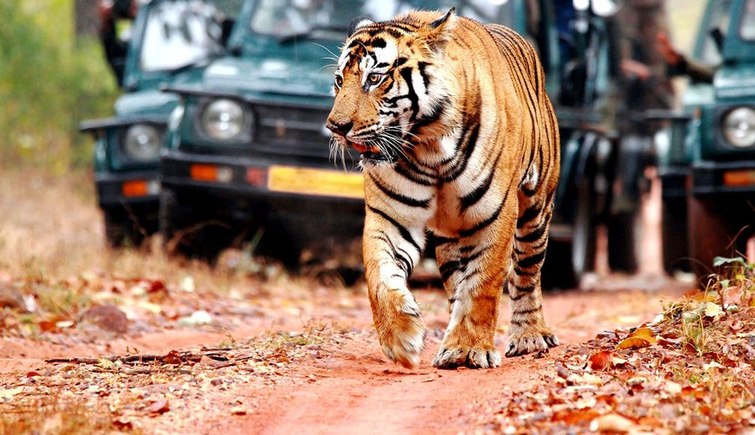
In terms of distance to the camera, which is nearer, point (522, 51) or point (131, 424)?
point (131, 424)

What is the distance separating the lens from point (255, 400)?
16.5ft

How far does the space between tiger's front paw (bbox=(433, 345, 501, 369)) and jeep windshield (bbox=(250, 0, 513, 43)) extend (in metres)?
3.78

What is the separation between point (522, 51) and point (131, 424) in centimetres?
314

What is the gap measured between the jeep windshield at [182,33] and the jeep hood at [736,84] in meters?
3.72

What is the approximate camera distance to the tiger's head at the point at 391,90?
18.1 feet

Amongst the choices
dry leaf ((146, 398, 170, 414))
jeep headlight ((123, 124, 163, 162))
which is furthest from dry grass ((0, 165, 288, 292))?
dry leaf ((146, 398, 170, 414))

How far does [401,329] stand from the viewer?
5395 mm

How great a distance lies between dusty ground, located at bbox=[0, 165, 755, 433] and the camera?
4.71 metres

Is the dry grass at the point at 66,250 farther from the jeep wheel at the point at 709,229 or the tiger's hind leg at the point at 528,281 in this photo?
the tiger's hind leg at the point at 528,281

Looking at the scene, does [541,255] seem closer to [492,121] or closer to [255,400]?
[492,121]

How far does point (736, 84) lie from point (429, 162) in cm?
382

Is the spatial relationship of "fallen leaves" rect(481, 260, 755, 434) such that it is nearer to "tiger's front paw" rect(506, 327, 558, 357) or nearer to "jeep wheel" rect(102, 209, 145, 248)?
"tiger's front paw" rect(506, 327, 558, 357)

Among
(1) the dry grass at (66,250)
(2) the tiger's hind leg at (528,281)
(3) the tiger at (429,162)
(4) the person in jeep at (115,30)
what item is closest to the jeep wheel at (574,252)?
(1) the dry grass at (66,250)

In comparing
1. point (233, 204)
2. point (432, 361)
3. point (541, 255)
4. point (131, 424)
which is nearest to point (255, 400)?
point (131, 424)
